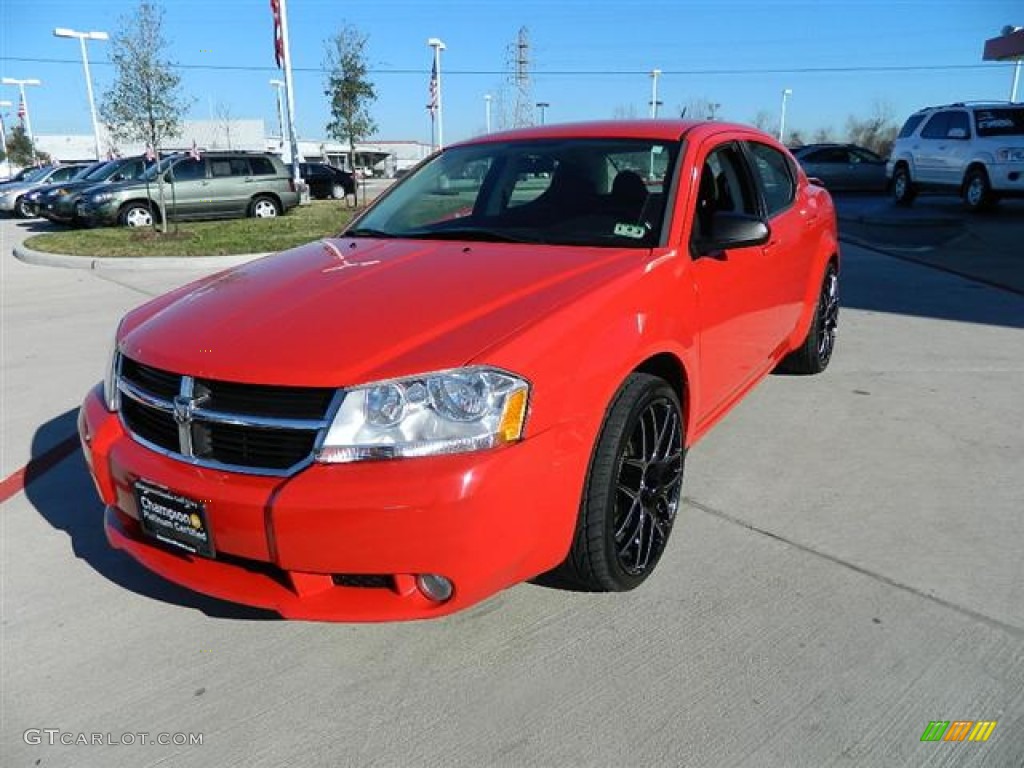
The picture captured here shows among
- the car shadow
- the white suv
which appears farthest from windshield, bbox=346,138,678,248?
the white suv

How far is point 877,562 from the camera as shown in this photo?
2998mm

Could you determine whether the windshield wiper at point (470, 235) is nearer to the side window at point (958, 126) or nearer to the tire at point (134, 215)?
the tire at point (134, 215)

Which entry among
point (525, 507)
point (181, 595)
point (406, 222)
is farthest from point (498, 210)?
point (181, 595)

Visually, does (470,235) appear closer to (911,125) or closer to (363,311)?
(363,311)

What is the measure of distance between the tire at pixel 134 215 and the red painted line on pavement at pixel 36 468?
46.5 feet

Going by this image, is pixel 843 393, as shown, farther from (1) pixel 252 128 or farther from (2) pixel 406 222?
(1) pixel 252 128

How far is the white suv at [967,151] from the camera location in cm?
1482

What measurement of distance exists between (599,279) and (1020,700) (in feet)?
5.77

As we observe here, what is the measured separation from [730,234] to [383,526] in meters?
1.87

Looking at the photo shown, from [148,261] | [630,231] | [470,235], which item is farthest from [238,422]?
[148,261]

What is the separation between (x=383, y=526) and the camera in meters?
2.10

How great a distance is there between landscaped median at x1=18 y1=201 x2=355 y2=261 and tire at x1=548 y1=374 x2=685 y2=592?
10.1 meters

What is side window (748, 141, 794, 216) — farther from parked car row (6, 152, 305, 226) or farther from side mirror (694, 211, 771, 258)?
parked car row (6, 152, 305, 226)

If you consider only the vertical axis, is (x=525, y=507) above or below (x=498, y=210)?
below
